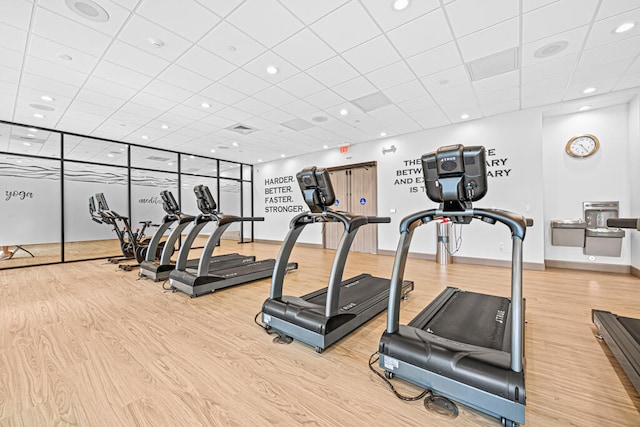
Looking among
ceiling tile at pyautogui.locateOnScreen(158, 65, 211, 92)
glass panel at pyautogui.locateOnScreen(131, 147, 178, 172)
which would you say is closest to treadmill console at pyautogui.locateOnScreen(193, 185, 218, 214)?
ceiling tile at pyautogui.locateOnScreen(158, 65, 211, 92)

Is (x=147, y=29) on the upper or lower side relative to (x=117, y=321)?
upper

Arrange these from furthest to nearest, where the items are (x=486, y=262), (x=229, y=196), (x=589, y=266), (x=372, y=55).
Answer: (x=229, y=196), (x=486, y=262), (x=589, y=266), (x=372, y=55)

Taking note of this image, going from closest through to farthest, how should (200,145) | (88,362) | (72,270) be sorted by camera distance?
(88,362)
(72,270)
(200,145)

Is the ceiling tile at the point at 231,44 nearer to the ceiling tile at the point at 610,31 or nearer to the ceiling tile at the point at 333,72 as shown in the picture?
the ceiling tile at the point at 333,72

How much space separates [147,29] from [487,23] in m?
3.63

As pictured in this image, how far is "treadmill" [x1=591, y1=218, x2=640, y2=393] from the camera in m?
1.65

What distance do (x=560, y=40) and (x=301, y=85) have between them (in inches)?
128

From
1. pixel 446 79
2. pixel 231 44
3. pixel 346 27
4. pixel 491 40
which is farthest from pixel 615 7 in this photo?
pixel 231 44

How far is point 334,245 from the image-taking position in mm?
8164

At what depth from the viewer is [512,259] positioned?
143 centimetres

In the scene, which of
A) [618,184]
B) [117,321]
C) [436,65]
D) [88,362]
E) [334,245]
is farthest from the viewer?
[334,245]

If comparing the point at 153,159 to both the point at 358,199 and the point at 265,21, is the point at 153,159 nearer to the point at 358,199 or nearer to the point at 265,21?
the point at 358,199

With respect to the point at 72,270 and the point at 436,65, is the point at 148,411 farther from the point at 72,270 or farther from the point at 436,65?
the point at 72,270

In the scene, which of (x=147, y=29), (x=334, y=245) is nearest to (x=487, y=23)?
(x=147, y=29)
